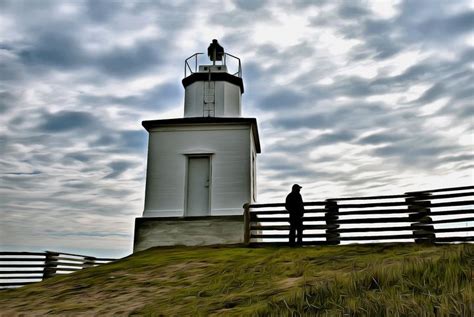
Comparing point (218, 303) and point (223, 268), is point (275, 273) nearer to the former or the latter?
point (223, 268)

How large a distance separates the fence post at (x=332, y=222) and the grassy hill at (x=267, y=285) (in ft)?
2.92

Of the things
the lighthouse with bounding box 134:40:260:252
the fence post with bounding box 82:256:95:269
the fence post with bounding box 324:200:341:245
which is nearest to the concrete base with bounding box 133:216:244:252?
the lighthouse with bounding box 134:40:260:252

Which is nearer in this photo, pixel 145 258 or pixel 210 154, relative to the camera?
pixel 145 258

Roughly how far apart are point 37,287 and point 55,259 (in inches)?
320

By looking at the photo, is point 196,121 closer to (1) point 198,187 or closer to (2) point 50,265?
(1) point 198,187

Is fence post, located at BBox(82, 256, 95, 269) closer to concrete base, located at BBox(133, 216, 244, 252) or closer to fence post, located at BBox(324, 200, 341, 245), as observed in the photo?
concrete base, located at BBox(133, 216, 244, 252)

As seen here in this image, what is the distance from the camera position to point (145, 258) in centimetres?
1377

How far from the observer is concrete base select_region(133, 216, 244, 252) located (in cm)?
1602

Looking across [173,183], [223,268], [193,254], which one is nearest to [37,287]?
[193,254]

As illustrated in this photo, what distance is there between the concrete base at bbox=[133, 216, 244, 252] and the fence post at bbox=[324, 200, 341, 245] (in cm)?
312

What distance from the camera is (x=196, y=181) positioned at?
57.1ft

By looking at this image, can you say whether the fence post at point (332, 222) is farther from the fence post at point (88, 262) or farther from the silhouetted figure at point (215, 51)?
the fence post at point (88, 262)

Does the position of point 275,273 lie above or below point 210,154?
below

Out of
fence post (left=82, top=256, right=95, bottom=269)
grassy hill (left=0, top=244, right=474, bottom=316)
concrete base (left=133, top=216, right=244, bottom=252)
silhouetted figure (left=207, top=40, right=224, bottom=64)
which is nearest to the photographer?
grassy hill (left=0, top=244, right=474, bottom=316)
